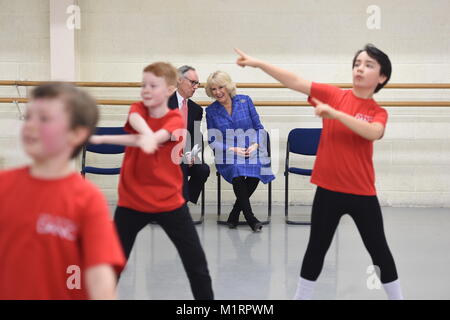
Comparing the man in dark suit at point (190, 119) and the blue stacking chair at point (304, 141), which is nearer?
the man in dark suit at point (190, 119)

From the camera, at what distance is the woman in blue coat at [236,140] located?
4570 mm

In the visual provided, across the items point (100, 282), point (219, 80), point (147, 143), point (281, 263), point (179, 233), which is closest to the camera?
point (100, 282)

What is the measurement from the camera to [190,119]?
455cm

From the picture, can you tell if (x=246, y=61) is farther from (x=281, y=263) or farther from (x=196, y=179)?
(x=196, y=179)

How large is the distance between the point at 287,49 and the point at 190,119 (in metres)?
1.45

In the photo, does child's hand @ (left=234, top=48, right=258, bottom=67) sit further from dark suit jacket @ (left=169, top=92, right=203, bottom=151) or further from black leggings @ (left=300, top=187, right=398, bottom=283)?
dark suit jacket @ (left=169, top=92, right=203, bottom=151)

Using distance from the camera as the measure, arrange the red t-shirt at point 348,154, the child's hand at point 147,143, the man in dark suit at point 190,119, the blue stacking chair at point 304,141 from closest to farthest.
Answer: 1. the child's hand at point 147,143
2. the red t-shirt at point 348,154
3. the man in dark suit at point 190,119
4. the blue stacking chair at point 304,141

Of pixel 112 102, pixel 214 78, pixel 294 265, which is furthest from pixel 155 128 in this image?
pixel 112 102

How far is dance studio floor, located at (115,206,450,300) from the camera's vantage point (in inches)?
117

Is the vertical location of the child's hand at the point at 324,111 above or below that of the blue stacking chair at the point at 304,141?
above

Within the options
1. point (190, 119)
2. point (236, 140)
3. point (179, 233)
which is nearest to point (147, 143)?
point (179, 233)

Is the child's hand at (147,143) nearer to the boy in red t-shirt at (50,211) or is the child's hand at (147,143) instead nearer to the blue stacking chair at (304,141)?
the boy in red t-shirt at (50,211)

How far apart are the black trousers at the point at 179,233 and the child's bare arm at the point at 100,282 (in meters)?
0.96

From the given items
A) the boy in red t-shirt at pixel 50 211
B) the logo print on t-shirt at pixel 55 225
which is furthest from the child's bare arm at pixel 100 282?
the logo print on t-shirt at pixel 55 225
